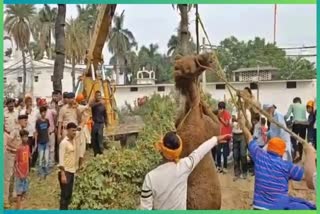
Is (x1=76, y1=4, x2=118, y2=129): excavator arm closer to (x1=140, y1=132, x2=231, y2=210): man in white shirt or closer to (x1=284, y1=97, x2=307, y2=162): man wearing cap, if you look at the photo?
(x1=284, y1=97, x2=307, y2=162): man wearing cap

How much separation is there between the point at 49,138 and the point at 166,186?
3.82 metres

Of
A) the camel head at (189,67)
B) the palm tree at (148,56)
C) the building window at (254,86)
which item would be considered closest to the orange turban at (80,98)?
the camel head at (189,67)

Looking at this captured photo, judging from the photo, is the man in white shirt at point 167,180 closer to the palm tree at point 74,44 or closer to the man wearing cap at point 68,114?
the man wearing cap at point 68,114

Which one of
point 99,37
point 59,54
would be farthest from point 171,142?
point 59,54

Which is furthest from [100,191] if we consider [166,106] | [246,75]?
[246,75]

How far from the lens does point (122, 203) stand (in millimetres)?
5824

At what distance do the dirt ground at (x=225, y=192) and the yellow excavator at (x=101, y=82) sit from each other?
2.07 m

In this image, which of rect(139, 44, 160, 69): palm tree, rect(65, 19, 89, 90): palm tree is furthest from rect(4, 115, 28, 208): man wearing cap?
rect(139, 44, 160, 69): palm tree

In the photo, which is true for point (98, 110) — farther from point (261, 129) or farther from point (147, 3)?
point (147, 3)

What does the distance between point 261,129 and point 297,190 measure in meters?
1.03

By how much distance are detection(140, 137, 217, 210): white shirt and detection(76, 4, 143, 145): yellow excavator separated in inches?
209

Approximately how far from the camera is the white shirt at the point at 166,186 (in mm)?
3576

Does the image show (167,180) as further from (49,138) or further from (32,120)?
(32,120)

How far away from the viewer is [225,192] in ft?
24.4
